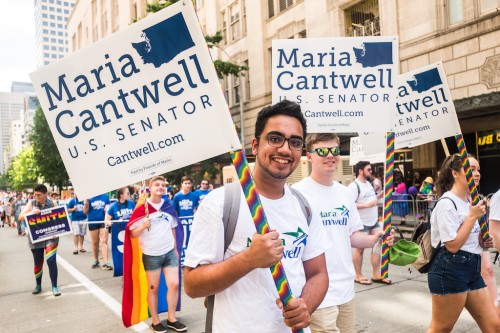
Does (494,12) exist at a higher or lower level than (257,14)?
lower

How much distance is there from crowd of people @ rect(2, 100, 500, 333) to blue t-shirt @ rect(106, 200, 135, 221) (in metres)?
3.34

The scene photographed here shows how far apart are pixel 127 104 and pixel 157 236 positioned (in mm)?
3198

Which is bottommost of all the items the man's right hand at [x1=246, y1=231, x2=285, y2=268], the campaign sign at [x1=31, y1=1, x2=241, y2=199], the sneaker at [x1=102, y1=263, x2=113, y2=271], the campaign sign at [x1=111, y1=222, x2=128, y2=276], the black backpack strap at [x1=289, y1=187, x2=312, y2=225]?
the sneaker at [x1=102, y1=263, x2=113, y2=271]

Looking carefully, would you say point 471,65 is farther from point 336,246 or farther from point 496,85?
point 336,246

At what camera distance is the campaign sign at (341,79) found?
4301 millimetres

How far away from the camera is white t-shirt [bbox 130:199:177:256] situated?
17.7 feet

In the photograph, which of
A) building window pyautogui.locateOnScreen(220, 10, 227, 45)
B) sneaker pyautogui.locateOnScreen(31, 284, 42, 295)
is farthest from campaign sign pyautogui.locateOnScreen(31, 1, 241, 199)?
building window pyautogui.locateOnScreen(220, 10, 227, 45)

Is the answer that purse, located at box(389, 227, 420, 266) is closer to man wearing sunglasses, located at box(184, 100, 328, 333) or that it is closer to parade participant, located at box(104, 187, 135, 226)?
man wearing sunglasses, located at box(184, 100, 328, 333)

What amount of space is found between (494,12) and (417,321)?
36.3 feet

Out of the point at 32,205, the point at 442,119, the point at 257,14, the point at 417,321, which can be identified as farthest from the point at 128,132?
the point at 257,14

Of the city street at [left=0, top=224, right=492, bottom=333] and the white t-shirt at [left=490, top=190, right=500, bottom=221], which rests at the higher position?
the white t-shirt at [left=490, top=190, right=500, bottom=221]

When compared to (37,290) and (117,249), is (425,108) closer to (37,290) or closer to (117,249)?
(117,249)

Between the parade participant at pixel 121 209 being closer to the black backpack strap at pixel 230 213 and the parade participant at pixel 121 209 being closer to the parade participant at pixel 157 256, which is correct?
the parade participant at pixel 157 256

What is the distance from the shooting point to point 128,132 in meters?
2.52
